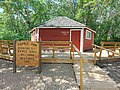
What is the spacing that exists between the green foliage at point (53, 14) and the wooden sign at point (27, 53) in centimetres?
1788

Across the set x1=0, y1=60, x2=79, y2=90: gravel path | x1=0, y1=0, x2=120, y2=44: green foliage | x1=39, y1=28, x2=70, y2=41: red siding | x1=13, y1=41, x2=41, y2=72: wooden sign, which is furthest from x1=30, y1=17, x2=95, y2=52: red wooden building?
x1=0, y1=0, x2=120, y2=44: green foliage

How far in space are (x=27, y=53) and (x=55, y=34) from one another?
6758mm

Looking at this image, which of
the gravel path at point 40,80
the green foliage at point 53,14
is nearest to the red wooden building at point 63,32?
the gravel path at point 40,80

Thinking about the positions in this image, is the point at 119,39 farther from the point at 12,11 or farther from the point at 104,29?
the point at 12,11

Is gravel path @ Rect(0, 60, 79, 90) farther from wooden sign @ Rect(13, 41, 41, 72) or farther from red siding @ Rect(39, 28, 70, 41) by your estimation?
red siding @ Rect(39, 28, 70, 41)

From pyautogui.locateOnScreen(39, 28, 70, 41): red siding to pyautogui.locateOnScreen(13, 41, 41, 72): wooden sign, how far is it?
664cm

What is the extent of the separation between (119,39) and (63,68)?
65.7 ft

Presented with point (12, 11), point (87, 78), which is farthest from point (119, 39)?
point (87, 78)

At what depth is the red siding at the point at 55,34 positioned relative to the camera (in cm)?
1373

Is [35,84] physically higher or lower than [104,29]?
lower

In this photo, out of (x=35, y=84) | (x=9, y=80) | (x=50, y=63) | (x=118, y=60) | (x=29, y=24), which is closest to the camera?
(x=35, y=84)

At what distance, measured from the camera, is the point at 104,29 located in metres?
26.5

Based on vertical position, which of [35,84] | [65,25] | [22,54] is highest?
[65,25]

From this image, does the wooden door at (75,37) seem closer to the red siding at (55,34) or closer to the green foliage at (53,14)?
the red siding at (55,34)
